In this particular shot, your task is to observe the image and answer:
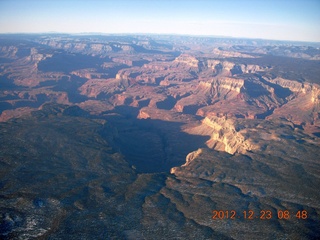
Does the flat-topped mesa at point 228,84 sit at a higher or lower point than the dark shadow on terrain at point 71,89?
higher

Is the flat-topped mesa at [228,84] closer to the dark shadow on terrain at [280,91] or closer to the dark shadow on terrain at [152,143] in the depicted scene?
the dark shadow on terrain at [280,91]

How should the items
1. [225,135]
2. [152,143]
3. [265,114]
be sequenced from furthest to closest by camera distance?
[265,114], [152,143], [225,135]

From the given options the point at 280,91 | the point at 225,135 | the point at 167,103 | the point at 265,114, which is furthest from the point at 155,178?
the point at 280,91

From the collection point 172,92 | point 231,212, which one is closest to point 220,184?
point 231,212

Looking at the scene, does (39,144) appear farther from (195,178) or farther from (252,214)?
(252,214)

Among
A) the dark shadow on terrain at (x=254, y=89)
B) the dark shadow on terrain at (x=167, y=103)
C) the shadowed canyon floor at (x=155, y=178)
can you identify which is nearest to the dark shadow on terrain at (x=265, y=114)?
the shadowed canyon floor at (x=155, y=178)

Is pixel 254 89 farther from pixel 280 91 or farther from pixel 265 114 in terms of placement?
pixel 265 114

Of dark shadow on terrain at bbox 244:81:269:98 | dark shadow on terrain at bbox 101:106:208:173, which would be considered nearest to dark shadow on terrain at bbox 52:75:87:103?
dark shadow on terrain at bbox 101:106:208:173

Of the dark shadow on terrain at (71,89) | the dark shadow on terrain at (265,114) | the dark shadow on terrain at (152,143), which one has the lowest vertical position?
the dark shadow on terrain at (152,143)

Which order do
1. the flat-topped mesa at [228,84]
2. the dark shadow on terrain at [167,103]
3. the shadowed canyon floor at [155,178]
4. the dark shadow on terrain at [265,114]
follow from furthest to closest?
1. the flat-topped mesa at [228,84]
2. the dark shadow on terrain at [167,103]
3. the dark shadow on terrain at [265,114]
4. the shadowed canyon floor at [155,178]
